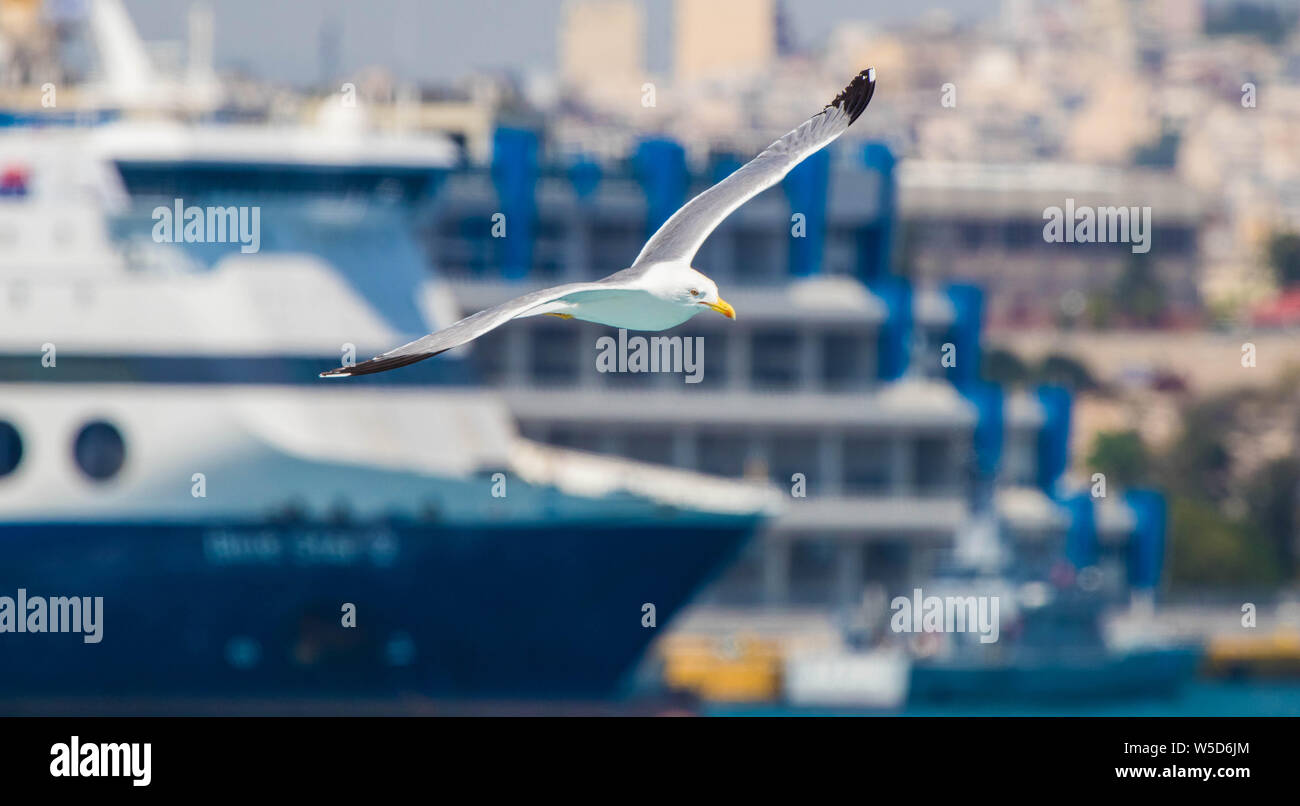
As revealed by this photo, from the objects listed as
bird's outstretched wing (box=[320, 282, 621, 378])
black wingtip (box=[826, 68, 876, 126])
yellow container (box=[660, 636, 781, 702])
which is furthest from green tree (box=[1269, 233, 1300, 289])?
bird's outstretched wing (box=[320, 282, 621, 378])

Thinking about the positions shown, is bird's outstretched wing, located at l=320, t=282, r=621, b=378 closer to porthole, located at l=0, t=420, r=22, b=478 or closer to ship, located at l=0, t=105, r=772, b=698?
ship, located at l=0, t=105, r=772, b=698

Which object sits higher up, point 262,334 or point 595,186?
point 595,186

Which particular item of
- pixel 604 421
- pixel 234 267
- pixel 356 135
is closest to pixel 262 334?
pixel 234 267

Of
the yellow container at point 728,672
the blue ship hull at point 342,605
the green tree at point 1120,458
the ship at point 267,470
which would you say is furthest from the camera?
the green tree at point 1120,458

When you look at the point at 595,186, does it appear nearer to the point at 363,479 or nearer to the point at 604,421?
the point at 604,421

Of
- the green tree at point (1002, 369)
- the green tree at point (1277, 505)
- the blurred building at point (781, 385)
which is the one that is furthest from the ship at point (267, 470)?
the green tree at point (1002, 369)

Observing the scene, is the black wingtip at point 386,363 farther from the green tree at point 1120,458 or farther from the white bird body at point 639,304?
the green tree at point 1120,458
